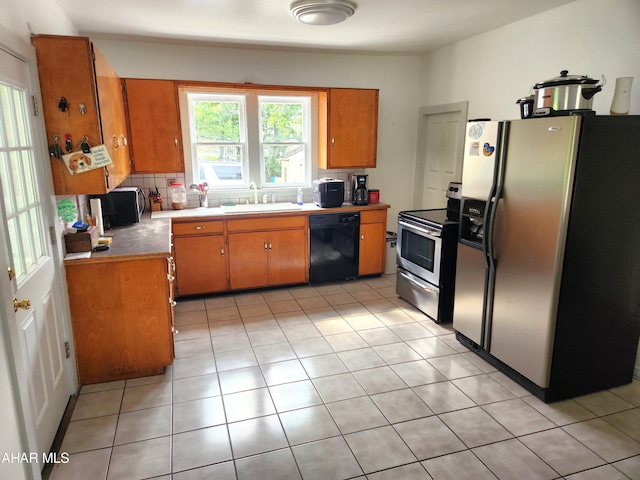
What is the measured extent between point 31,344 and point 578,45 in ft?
12.9

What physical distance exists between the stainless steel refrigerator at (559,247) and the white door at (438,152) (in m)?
1.53

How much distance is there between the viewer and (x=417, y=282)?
12.5 ft

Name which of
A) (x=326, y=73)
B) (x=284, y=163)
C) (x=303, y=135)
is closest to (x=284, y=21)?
(x=326, y=73)

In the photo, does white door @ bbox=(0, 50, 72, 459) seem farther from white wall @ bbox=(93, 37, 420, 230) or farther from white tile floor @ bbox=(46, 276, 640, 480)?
white wall @ bbox=(93, 37, 420, 230)

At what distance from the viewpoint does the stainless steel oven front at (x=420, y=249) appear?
137 inches

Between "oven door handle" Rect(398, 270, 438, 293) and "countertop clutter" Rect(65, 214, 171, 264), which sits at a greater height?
"countertop clutter" Rect(65, 214, 171, 264)

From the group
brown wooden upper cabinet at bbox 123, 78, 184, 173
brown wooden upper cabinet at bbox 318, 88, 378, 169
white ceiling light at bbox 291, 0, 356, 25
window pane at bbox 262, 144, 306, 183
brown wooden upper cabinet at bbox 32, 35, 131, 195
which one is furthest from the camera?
window pane at bbox 262, 144, 306, 183

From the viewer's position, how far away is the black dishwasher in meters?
4.38

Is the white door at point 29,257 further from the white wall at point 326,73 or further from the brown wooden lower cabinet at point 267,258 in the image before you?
the white wall at point 326,73

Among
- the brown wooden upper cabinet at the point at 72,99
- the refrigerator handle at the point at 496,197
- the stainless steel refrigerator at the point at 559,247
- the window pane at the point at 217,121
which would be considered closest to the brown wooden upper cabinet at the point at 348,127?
the window pane at the point at 217,121

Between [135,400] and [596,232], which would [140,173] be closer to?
[135,400]

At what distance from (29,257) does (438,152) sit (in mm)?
4037

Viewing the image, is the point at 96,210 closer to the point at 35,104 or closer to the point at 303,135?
the point at 35,104

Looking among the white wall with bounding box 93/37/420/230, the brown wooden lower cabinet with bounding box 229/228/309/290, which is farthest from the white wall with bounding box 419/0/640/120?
the brown wooden lower cabinet with bounding box 229/228/309/290
